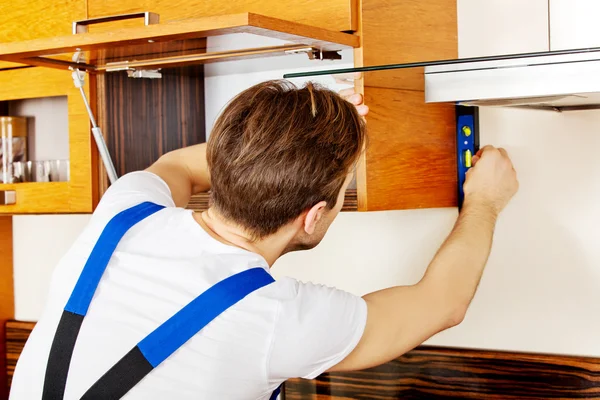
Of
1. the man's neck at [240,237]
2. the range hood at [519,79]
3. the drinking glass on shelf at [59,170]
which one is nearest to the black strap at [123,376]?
the man's neck at [240,237]

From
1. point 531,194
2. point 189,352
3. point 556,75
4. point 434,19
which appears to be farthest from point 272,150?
point 531,194

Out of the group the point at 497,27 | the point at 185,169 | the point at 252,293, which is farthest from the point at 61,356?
the point at 497,27

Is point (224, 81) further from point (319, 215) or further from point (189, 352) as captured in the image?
point (189, 352)

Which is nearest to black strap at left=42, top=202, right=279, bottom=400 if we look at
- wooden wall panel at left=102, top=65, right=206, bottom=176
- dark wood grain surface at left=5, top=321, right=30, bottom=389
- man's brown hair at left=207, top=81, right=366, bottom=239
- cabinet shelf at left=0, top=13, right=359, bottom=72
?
man's brown hair at left=207, top=81, right=366, bottom=239

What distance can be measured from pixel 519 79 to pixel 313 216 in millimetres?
374

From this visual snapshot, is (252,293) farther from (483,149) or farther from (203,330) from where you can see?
(483,149)

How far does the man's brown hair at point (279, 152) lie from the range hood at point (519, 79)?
0.20 m

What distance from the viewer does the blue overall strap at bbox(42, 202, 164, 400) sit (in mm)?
1185

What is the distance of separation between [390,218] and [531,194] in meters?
0.32

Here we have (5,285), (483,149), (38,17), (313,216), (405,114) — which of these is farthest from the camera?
(5,285)

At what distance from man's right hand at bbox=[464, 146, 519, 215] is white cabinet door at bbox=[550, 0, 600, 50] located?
0.23 metres

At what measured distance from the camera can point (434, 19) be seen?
1606mm

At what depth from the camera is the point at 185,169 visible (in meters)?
1.61

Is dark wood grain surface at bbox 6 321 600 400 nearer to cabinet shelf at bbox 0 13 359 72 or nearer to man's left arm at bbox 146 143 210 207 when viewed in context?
man's left arm at bbox 146 143 210 207
